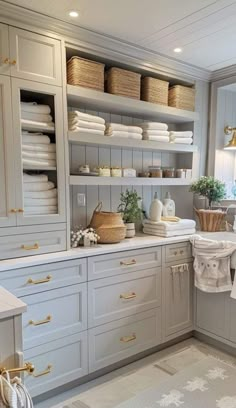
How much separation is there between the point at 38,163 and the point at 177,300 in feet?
5.42

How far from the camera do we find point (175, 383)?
2.19m

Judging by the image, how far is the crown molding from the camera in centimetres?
195

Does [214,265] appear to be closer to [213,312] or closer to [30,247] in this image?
[213,312]

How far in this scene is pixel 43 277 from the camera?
1955 mm

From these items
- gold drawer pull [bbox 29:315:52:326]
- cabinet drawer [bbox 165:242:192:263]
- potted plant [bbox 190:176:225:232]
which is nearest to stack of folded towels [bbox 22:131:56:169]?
gold drawer pull [bbox 29:315:52:326]

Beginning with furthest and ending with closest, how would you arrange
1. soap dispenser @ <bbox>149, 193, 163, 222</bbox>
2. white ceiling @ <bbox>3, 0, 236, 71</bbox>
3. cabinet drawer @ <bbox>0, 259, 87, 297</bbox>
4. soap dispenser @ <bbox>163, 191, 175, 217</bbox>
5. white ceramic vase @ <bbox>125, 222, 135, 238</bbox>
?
soap dispenser @ <bbox>163, 191, 175, 217</bbox>, soap dispenser @ <bbox>149, 193, 163, 222</bbox>, white ceramic vase @ <bbox>125, 222, 135, 238</bbox>, white ceiling @ <bbox>3, 0, 236, 71</bbox>, cabinet drawer @ <bbox>0, 259, 87, 297</bbox>

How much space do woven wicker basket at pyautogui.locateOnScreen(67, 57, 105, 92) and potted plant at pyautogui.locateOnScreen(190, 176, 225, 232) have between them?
4.50 feet

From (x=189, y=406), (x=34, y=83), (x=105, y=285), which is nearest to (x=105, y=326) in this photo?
(x=105, y=285)

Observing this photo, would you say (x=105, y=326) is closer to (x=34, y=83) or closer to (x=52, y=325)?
(x=52, y=325)

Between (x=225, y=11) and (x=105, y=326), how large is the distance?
7.53 ft

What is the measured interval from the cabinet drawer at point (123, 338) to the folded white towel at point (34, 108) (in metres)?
1.56

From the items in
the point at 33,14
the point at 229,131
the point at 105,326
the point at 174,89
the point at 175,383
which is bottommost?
the point at 175,383

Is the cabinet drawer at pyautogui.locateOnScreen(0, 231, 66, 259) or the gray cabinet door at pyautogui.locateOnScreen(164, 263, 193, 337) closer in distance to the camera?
the cabinet drawer at pyautogui.locateOnScreen(0, 231, 66, 259)

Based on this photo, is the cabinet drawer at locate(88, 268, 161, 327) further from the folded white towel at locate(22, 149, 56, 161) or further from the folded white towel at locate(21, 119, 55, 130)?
the folded white towel at locate(21, 119, 55, 130)
